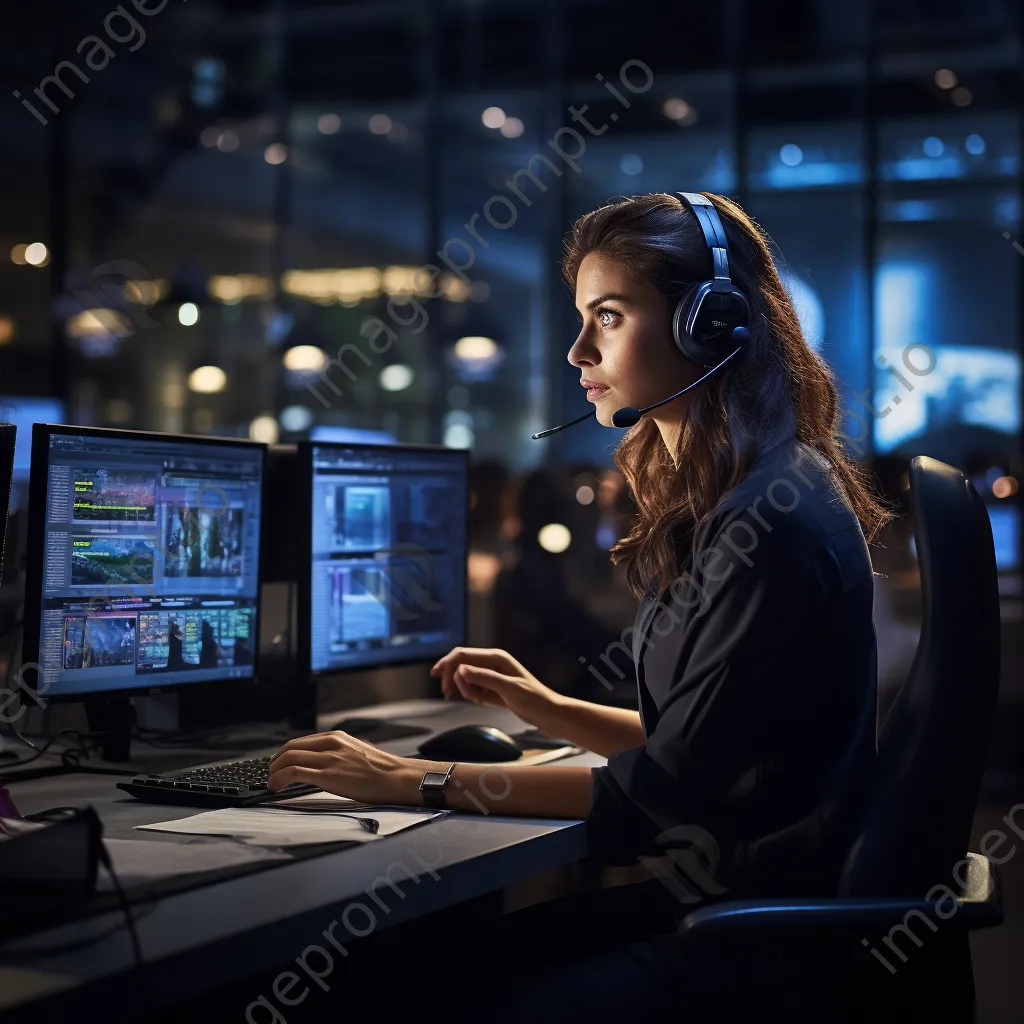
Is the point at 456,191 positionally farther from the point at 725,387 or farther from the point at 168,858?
the point at 168,858

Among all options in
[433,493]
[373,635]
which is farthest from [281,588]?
[433,493]

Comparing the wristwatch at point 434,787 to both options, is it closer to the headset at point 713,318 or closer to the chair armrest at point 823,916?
the chair armrest at point 823,916

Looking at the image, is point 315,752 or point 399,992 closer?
point 399,992

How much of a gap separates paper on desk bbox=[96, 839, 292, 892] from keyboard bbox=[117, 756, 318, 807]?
0.18 meters

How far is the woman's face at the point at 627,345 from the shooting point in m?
1.49

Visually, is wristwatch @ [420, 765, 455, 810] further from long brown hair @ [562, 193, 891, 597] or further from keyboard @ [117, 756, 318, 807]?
long brown hair @ [562, 193, 891, 597]

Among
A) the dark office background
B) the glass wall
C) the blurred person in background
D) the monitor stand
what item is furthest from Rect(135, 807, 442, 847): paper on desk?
the glass wall

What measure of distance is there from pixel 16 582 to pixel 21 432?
12.1 inches

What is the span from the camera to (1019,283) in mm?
7074

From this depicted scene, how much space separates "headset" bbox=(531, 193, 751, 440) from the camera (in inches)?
55.9

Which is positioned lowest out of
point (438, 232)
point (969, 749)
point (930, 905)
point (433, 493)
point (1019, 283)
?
point (930, 905)

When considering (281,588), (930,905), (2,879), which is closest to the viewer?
(2,879)

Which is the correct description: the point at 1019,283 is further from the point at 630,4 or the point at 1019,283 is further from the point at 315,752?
the point at 315,752

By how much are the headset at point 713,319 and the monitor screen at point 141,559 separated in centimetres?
73
